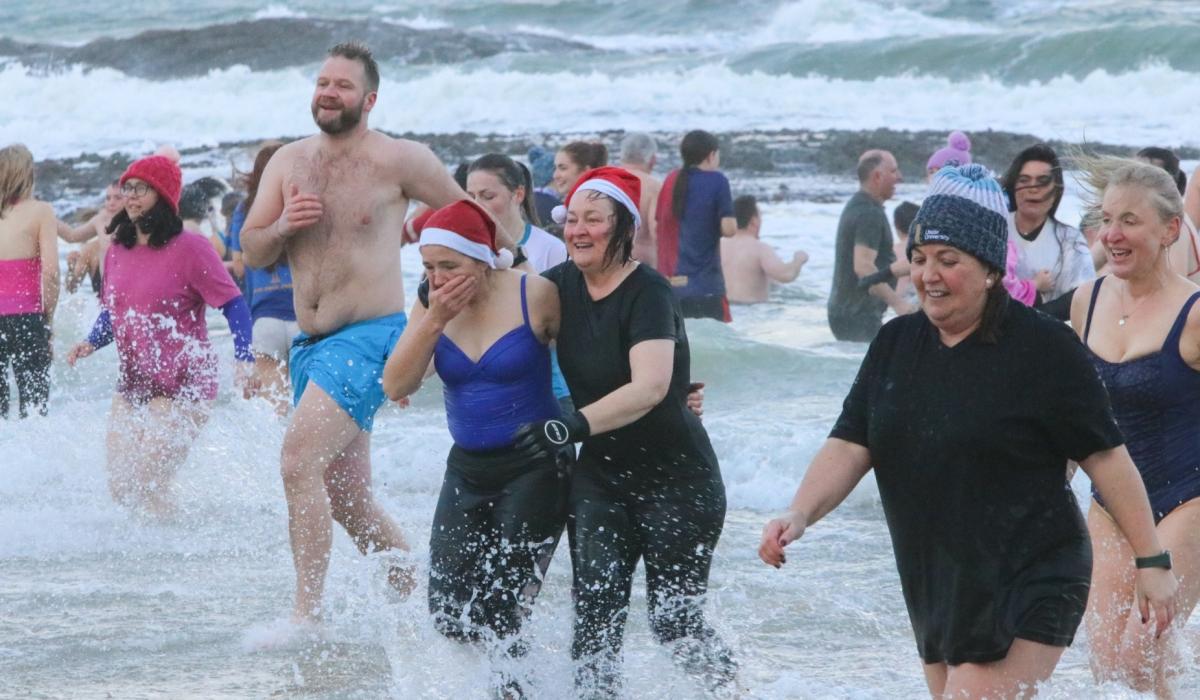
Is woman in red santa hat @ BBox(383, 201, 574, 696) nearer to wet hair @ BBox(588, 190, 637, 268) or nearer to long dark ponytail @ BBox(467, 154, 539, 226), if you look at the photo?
wet hair @ BBox(588, 190, 637, 268)

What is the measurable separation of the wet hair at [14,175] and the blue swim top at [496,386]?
5.15 m

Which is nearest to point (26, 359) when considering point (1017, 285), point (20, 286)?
point (20, 286)

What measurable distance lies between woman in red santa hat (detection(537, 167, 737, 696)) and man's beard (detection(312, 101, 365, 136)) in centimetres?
137

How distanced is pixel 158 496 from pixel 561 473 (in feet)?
12.0

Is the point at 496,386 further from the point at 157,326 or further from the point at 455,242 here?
the point at 157,326

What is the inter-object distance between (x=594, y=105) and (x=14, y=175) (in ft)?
70.8

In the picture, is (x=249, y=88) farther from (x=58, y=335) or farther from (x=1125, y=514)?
(x=1125, y=514)

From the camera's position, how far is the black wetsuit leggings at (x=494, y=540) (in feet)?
14.8

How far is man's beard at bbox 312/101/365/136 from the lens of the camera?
5.61m

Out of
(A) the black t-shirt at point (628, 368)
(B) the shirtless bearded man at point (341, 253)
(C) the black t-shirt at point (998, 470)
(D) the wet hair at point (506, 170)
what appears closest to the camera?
(C) the black t-shirt at point (998, 470)

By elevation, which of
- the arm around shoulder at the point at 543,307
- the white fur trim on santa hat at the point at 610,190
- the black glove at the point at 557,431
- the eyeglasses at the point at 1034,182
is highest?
the white fur trim on santa hat at the point at 610,190

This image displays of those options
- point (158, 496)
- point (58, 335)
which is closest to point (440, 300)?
point (158, 496)

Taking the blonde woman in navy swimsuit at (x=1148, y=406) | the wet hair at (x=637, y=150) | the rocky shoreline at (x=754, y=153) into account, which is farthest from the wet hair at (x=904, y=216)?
the rocky shoreline at (x=754, y=153)

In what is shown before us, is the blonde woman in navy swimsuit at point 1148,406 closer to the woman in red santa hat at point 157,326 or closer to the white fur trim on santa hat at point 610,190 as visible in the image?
the white fur trim on santa hat at point 610,190
